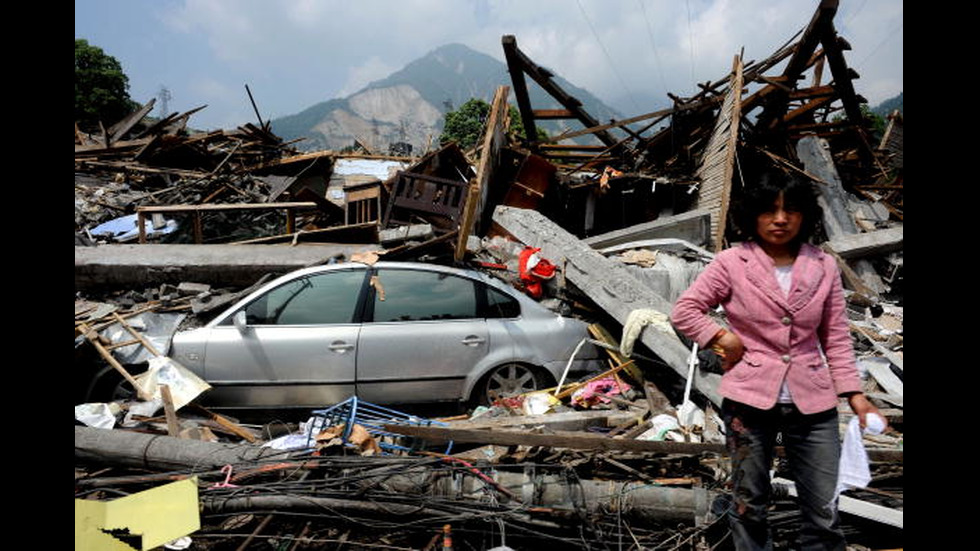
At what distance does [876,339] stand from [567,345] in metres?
3.41

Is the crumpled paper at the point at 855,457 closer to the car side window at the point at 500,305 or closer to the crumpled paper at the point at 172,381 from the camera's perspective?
the car side window at the point at 500,305

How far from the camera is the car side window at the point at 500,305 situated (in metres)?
4.49

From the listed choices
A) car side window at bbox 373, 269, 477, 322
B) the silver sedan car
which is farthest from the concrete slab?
car side window at bbox 373, 269, 477, 322

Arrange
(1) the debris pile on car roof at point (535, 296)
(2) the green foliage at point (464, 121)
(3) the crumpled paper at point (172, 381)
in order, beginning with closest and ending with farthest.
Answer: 1. (1) the debris pile on car roof at point (535, 296)
2. (3) the crumpled paper at point (172, 381)
3. (2) the green foliage at point (464, 121)

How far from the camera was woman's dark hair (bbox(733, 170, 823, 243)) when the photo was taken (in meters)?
1.91

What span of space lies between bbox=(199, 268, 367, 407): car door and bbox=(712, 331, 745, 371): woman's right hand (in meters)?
3.09

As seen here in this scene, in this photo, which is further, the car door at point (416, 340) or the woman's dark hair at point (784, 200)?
the car door at point (416, 340)

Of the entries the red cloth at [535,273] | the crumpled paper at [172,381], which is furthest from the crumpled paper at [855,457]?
the crumpled paper at [172,381]

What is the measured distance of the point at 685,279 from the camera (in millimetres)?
5758

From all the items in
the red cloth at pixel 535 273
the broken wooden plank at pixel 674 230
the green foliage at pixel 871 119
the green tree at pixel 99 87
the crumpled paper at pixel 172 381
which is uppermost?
the green tree at pixel 99 87

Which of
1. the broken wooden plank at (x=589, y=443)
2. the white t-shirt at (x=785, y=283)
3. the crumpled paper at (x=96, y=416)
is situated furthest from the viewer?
the crumpled paper at (x=96, y=416)

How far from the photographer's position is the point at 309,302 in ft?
14.3
